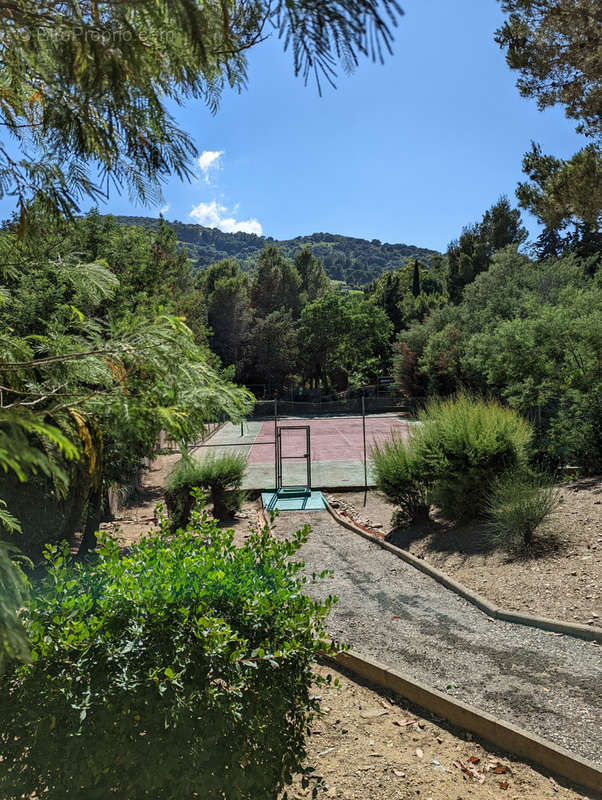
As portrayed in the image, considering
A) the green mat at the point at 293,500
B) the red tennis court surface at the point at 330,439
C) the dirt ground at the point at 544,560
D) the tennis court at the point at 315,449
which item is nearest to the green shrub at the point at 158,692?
the dirt ground at the point at 544,560

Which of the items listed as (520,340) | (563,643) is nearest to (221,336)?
(520,340)

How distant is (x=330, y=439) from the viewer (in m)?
24.7

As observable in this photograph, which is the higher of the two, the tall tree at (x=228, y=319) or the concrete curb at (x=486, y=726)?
the tall tree at (x=228, y=319)

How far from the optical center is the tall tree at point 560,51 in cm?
779

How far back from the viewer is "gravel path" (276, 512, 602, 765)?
12.3ft

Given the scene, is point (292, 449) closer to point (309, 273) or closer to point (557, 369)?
point (557, 369)

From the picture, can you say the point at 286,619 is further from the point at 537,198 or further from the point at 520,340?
the point at 520,340

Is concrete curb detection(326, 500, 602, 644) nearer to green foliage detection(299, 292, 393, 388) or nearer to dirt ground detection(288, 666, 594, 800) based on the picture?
dirt ground detection(288, 666, 594, 800)

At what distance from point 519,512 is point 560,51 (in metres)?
6.81

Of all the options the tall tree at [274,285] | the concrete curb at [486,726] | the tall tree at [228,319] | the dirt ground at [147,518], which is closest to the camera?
the concrete curb at [486,726]

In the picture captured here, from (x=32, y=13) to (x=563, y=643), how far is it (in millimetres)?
5546

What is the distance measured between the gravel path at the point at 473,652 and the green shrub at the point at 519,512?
4.06ft

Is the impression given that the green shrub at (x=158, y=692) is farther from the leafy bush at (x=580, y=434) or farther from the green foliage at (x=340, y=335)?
the green foliage at (x=340, y=335)

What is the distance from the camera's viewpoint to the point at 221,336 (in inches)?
1724
